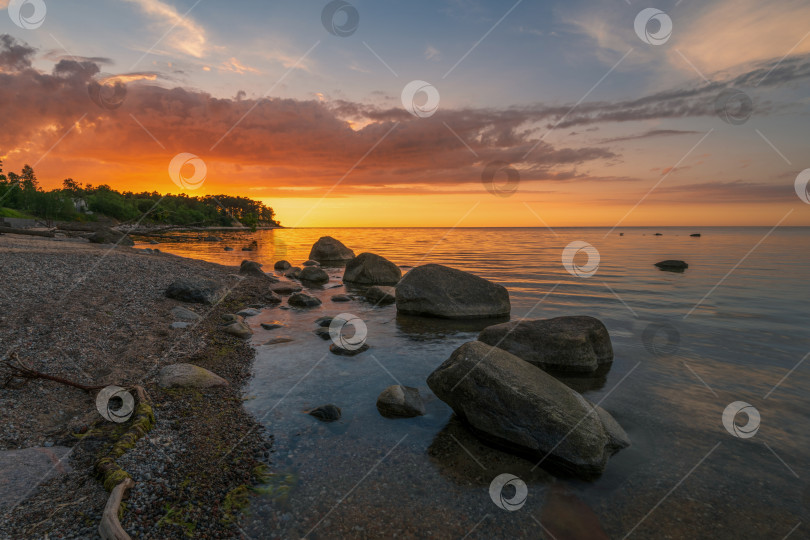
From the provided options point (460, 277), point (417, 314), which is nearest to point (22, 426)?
point (417, 314)

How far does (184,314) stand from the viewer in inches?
492

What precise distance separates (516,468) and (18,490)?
20.8 ft

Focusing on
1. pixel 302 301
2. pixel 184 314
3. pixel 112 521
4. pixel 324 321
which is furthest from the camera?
pixel 302 301

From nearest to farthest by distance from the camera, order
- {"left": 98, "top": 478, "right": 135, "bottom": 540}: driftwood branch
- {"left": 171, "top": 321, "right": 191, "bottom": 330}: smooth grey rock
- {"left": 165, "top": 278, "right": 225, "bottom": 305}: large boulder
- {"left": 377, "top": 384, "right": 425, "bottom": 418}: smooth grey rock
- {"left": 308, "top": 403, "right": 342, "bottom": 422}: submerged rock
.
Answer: {"left": 98, "top": 478, "right": 135, "bottom": 540}: driftwood branch < {"left": 308, "top": 403, "right": 342, "bottom": 422}: submerged rock < {"left": 377, "top": 384, "right": 425, "bottom": 418}: smooth grey rock < {"left": 171, "top": 321, "right": 191, "bottom": 330}: smooth grey rock < {"left": 165, "top": 278, "right": 225, "bottom": 305}: large boulder

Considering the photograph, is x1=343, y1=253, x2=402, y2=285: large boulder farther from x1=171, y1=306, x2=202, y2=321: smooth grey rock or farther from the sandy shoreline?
x1=171, y1=306, x2=202, y2=321: smooth grey rock

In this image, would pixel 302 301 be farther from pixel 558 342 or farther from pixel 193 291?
pixel 558 342

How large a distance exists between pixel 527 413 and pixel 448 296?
943cm

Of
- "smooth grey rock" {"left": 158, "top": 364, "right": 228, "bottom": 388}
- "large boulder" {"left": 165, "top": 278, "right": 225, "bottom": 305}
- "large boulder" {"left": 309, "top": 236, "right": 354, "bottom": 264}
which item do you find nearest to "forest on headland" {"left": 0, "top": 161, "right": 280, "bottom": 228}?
"large boulder" {"left": 309, "top": 236, "right": 354, "bottom": 264}

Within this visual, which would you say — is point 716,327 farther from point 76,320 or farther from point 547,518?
point 76,320

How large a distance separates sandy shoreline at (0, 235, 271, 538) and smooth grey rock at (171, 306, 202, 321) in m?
0.25

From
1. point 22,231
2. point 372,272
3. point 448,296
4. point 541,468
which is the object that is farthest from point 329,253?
point 541,468

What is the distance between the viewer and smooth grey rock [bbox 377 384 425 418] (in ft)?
24.2

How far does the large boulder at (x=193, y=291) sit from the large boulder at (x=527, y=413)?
11601 millimetres

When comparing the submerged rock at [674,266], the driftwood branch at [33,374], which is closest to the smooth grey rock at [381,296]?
the driftwood branch at [33,374]
